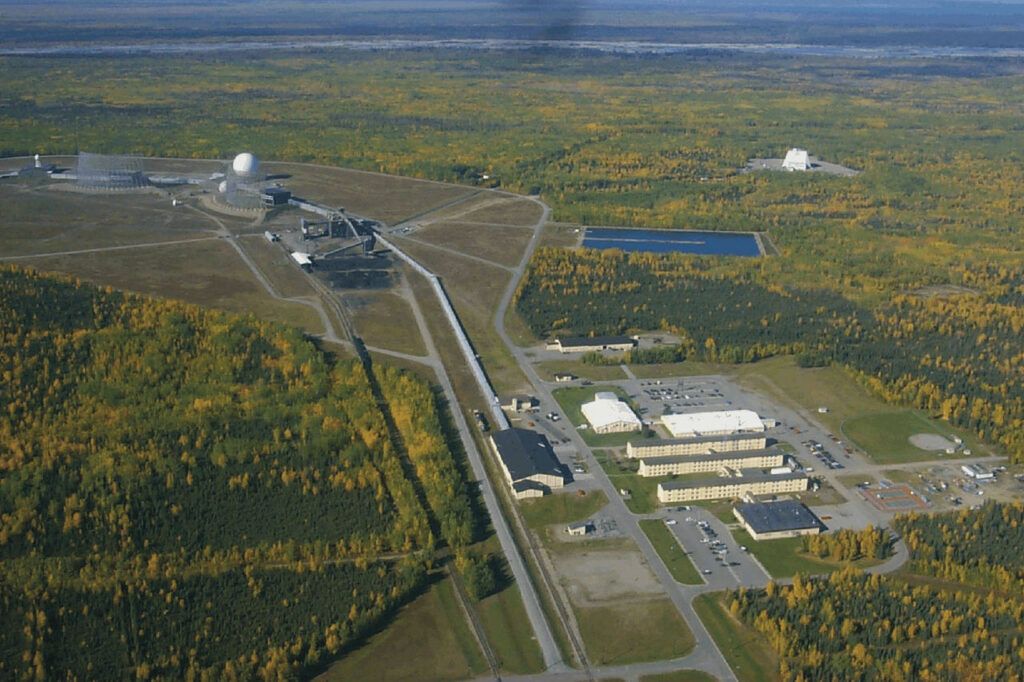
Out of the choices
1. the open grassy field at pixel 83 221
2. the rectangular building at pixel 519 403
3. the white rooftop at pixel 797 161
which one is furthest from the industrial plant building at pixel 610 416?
the white rooftop at pixel 797 161

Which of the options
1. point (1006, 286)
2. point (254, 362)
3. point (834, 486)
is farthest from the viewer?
point (1006, 286)

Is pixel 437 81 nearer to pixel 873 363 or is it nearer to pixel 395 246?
pixel 395 246

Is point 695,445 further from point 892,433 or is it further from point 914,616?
point 914,616

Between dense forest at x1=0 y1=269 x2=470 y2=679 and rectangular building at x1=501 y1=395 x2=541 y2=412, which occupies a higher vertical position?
dense forest at x1=0 y1=269 x2=470 y2=679

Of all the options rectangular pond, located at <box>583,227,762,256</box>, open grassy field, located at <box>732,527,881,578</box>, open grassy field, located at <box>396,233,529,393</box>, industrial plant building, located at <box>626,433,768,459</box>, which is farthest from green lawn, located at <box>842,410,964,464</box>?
rectangular pond, located at <box>583,227,762,256</box>

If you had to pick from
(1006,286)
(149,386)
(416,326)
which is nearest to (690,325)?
(416,326)

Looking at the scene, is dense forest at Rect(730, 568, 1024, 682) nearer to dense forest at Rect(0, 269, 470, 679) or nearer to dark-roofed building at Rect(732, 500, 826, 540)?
dark-roofed building at Rect(732, 500, 826, 540)
